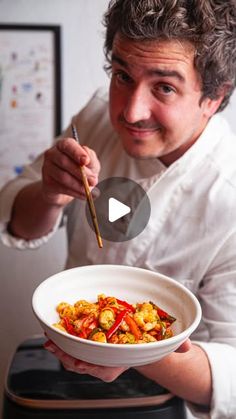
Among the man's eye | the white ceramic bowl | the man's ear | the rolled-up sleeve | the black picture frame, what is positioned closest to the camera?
the white ceramic bowl

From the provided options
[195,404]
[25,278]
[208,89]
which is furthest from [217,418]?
[208,89]

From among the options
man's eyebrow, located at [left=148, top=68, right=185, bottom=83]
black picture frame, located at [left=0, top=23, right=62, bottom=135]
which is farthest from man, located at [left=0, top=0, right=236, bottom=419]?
black picture frame, located at [left=0, top=23, right=62, bottom=135]

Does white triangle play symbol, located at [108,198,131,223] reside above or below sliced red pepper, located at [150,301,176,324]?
above

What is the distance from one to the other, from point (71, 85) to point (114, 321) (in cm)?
86

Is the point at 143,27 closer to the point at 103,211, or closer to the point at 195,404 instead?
the point at 103,211

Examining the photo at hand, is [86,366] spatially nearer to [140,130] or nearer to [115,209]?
[115,209]

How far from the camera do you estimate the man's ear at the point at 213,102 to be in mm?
648

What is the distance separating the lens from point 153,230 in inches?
20.9

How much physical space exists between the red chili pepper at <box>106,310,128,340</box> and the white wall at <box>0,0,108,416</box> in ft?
0.46

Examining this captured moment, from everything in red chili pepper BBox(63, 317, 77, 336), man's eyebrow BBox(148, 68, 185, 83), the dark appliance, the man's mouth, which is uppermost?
man's eyebrow BBox(148, 68, 185, 83)

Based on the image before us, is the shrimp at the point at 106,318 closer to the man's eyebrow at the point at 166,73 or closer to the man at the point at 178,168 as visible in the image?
the man at the point at 178,168

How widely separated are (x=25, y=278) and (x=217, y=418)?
0.29 metres

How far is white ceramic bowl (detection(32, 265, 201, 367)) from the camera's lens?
426 millimetres

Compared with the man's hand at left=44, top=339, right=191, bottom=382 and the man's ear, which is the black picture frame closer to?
the man's ear
